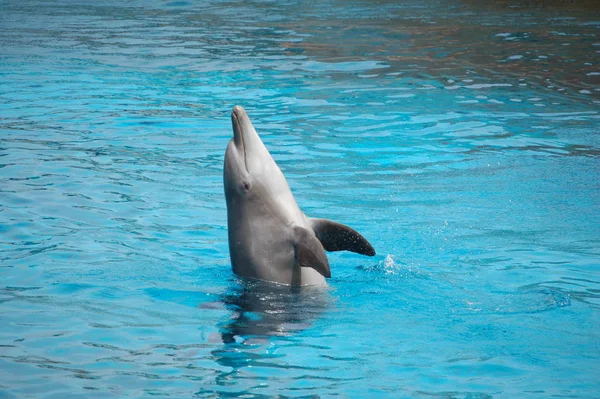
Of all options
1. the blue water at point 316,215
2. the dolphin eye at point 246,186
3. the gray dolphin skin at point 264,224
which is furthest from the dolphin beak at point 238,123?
the blue water at point 316,215

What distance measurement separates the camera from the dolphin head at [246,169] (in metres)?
4.99

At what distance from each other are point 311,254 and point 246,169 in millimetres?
741

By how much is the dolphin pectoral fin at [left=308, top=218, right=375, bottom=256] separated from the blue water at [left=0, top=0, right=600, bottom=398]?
30cm

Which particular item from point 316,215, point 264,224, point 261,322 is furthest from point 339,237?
point 316,215

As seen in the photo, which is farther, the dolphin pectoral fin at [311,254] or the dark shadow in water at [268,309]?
the dolphin pectoral fin at [311,254]

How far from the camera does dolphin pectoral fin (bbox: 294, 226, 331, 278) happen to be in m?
4.61

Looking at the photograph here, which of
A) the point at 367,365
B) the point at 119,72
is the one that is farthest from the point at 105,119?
the point at 367,365

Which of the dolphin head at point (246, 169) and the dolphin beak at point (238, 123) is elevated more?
the dolphin beak at point (238, 123)

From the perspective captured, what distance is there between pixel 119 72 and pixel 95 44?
321cm

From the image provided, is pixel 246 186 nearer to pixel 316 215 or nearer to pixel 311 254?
pixel 311 254

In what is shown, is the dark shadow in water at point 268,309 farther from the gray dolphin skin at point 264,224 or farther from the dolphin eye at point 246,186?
the dolphin eye at point 246,186

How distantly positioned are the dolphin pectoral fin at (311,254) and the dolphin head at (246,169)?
44 centimetres

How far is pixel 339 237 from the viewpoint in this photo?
5074mm

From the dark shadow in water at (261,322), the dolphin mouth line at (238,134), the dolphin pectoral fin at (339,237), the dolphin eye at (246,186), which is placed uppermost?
the dolphin mouth line at (238,134)
